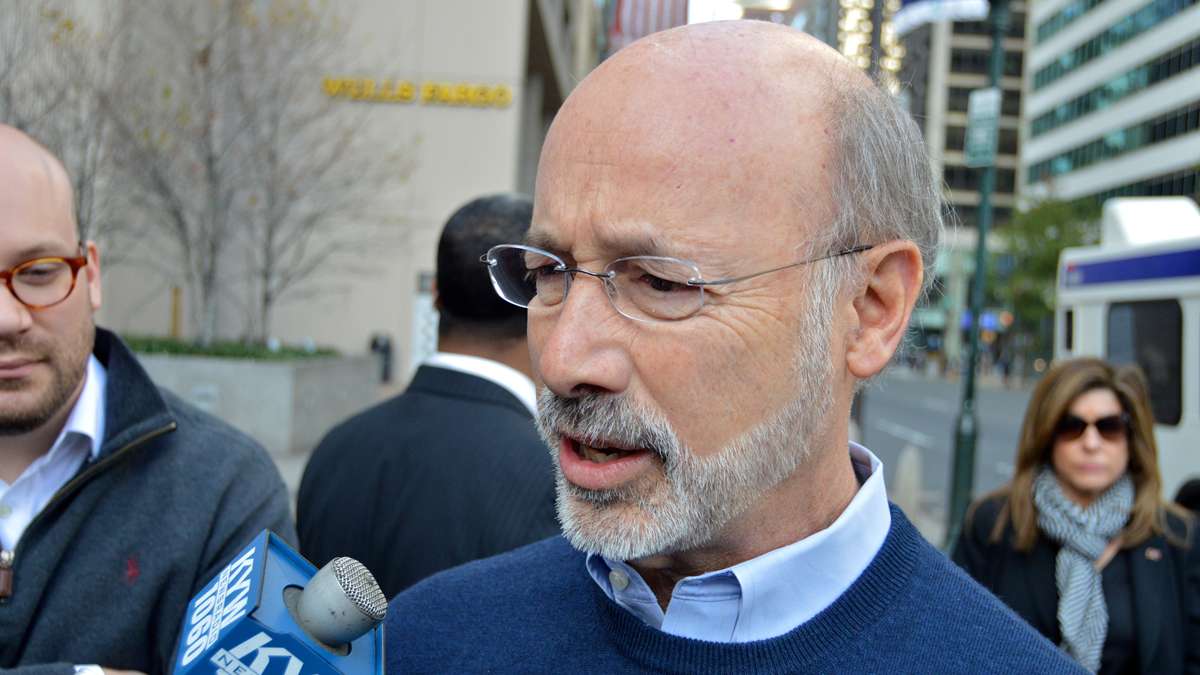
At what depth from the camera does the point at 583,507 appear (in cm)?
147

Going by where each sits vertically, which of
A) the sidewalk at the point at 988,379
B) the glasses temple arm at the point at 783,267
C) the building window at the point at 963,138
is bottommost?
the sidewalk at the point at 988,379

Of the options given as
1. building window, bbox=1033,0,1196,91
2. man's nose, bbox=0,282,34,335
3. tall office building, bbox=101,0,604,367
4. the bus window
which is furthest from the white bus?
building window, bbox=1033,0,1196,91

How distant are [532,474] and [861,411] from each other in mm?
8709

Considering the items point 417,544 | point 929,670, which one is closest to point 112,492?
point 417,544

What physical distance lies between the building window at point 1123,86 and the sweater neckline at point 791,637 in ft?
167

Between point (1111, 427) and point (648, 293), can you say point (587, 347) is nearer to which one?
point (648, 293)

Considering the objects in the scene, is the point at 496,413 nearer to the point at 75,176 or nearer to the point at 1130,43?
the point at 75,176

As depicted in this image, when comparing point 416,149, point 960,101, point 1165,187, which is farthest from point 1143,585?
point 960,101

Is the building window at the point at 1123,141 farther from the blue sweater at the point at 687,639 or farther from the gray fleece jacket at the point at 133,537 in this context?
the blue sweater at the point at 687,639

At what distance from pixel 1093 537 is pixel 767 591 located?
9.78 ft

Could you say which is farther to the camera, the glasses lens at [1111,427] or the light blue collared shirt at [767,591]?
the glasses lens at [1111,427]

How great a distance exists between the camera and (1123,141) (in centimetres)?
5456

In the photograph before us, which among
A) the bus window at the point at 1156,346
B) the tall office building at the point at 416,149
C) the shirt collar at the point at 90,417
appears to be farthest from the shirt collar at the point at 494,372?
the tall office building at the point at 416,149

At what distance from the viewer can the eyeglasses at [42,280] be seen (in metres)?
2.31
